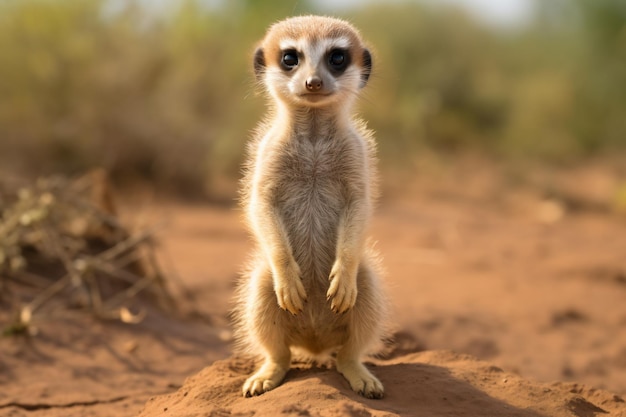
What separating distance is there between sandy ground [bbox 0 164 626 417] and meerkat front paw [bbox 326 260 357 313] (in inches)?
12.9

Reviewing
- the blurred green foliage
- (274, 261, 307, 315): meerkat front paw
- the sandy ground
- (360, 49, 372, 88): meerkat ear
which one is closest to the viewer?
the sandy ground

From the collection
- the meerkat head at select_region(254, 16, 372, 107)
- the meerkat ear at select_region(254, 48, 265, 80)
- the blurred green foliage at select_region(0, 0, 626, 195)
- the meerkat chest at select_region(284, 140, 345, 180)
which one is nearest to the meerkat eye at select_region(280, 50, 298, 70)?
the meerkat head at select_region(254, 16, 372, 107)

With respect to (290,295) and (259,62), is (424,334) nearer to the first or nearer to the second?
(290,295)

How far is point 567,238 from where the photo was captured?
907 centimetres

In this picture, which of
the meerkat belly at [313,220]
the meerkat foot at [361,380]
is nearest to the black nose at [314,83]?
the meerkat belly at [313,220]

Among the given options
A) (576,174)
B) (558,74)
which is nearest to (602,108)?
(558,74)

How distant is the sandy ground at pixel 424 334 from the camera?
3.36 metres

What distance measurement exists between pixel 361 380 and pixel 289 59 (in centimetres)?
148

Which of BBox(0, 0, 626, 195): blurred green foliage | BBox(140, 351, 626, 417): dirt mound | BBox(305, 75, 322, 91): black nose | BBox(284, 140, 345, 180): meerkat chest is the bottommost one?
BBox(140, 351, 626, 417): dirt mound

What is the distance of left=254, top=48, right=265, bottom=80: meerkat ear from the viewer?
3988mm

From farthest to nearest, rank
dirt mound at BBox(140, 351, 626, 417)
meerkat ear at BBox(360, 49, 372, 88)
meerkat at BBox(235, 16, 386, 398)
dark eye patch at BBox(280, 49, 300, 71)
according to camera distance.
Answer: meerkat ear at BBox(360, 49, 372, 88) → dark eye patch at BBox(280, 49, 300, 71) → meerkat at BBox(235, 16, 386, 398) → dirt mound at BBox(140, 351, 626, 417)

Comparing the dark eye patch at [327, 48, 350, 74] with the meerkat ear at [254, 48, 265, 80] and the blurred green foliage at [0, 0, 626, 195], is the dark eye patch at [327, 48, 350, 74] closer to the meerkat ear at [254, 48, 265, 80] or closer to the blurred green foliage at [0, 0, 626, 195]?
the meerkat ear at [254, 48, 265, 80]

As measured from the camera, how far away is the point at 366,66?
3969 mm

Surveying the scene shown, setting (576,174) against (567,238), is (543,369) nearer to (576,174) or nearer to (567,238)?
(567,238)
